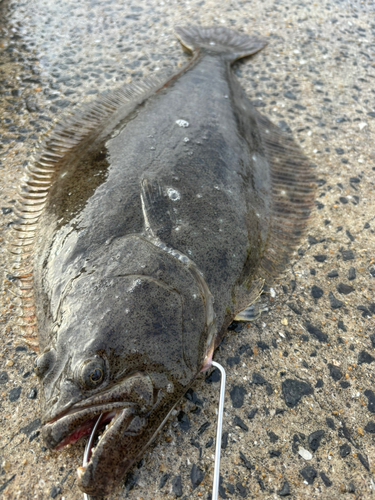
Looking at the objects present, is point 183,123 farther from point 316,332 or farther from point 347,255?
point 316,332

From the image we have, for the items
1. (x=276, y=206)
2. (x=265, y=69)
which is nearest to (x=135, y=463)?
(x=276, y=206)

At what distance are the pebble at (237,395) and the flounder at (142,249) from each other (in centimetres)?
36

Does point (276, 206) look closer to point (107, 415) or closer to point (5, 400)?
point (107, 415)

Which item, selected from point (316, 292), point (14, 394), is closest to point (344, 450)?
point (316, 292)

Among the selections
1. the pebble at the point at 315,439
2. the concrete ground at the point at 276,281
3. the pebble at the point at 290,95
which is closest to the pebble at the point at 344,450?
the concrete ground at the point at 276,281

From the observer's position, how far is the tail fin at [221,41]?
449cm

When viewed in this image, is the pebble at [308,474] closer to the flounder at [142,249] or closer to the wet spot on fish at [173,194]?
the flounder at [142,249]

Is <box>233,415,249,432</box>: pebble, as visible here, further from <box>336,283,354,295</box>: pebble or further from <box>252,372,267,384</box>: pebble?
<box>336,283,354,295</box>: pebble

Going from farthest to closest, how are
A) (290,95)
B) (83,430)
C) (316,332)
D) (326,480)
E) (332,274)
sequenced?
(290,95), (332,274), (316,332), (326,480), (83,430)

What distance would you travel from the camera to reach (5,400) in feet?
7.23

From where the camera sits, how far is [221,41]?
4.67 m

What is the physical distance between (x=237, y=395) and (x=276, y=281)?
0.92 m

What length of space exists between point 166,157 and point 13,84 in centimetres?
261

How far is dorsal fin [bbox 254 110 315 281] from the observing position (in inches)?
113
